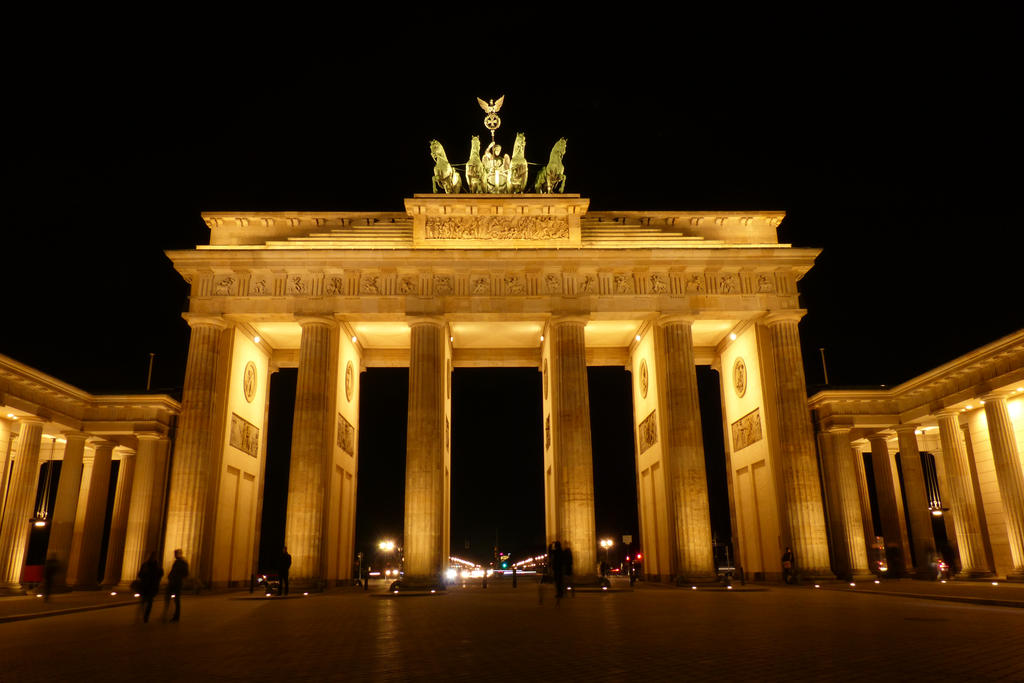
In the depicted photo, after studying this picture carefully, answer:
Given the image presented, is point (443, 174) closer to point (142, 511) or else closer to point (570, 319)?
point (570, 319)

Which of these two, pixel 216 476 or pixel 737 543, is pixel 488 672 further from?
pixel 737 543

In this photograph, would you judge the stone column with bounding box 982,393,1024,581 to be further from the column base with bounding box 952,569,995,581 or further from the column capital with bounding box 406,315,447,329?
the column capital with bounding box 406,315,447,329

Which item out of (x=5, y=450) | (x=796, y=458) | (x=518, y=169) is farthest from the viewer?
(x=518, y=169)

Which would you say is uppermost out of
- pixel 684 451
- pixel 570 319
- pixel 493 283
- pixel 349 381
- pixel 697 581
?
pixel 493 283

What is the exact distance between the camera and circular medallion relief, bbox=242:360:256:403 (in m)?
33.0

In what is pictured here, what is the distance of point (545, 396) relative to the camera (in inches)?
1379

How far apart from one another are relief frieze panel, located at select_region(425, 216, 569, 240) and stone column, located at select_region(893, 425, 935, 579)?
814 inches

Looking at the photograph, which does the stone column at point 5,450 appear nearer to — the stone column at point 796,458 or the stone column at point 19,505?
the stone column at point 19,505

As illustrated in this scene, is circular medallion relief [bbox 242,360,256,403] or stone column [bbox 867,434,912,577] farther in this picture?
stone column [bbox 867,434,912,577]

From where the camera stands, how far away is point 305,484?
2853 centimetres

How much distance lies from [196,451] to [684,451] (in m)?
20.0

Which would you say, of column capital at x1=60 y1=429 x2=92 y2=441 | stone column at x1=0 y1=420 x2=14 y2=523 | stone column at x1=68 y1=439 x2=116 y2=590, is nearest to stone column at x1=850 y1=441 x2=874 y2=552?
stone column at x1=68 y1=439 x2=116 y2=590

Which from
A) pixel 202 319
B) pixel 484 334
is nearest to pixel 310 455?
pixel 202 319

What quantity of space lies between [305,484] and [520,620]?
16477 millimetres
